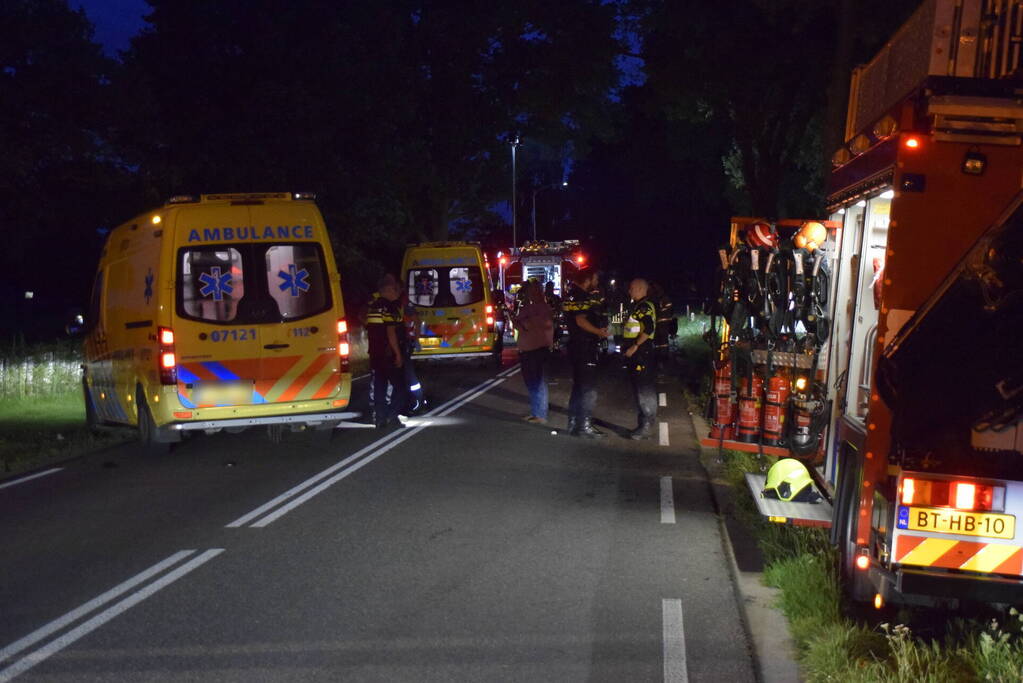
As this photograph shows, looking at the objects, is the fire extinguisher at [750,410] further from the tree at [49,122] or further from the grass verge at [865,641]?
the tree at [49,122]

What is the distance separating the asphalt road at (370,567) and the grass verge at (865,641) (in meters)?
0.35

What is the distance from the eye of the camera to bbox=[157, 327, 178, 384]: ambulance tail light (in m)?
10.8

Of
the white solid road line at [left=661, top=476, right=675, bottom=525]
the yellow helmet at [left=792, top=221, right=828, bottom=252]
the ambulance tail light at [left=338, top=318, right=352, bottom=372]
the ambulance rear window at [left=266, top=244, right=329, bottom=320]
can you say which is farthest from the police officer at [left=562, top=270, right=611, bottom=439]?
the yellow helmet at [left=792, top=221, right=828, bottom=252]

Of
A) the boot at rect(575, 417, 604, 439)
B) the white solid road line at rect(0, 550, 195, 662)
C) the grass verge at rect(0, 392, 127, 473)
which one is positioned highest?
the white solid road line at rect(0, 550, 195, 662)

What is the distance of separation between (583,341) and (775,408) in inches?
146

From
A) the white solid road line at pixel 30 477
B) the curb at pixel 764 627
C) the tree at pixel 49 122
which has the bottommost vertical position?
the white solid road line at pixel 30 477

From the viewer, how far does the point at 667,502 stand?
9.43 m

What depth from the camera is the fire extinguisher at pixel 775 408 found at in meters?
9.51

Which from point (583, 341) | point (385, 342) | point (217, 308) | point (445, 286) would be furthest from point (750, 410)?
point (445, 286)

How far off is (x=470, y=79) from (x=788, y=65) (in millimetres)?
22261

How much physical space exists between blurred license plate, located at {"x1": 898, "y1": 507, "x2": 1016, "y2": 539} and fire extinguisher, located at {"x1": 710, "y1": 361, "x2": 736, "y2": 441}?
508 centimetres

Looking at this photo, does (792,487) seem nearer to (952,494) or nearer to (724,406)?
(724,406)

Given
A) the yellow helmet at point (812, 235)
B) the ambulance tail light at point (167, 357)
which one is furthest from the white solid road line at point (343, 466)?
the yellow helmet at point (812, 235)

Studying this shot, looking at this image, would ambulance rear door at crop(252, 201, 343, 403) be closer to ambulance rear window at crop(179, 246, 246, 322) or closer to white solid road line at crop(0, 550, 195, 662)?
ambulance rear window at crop(179, 246, 246, 322)
